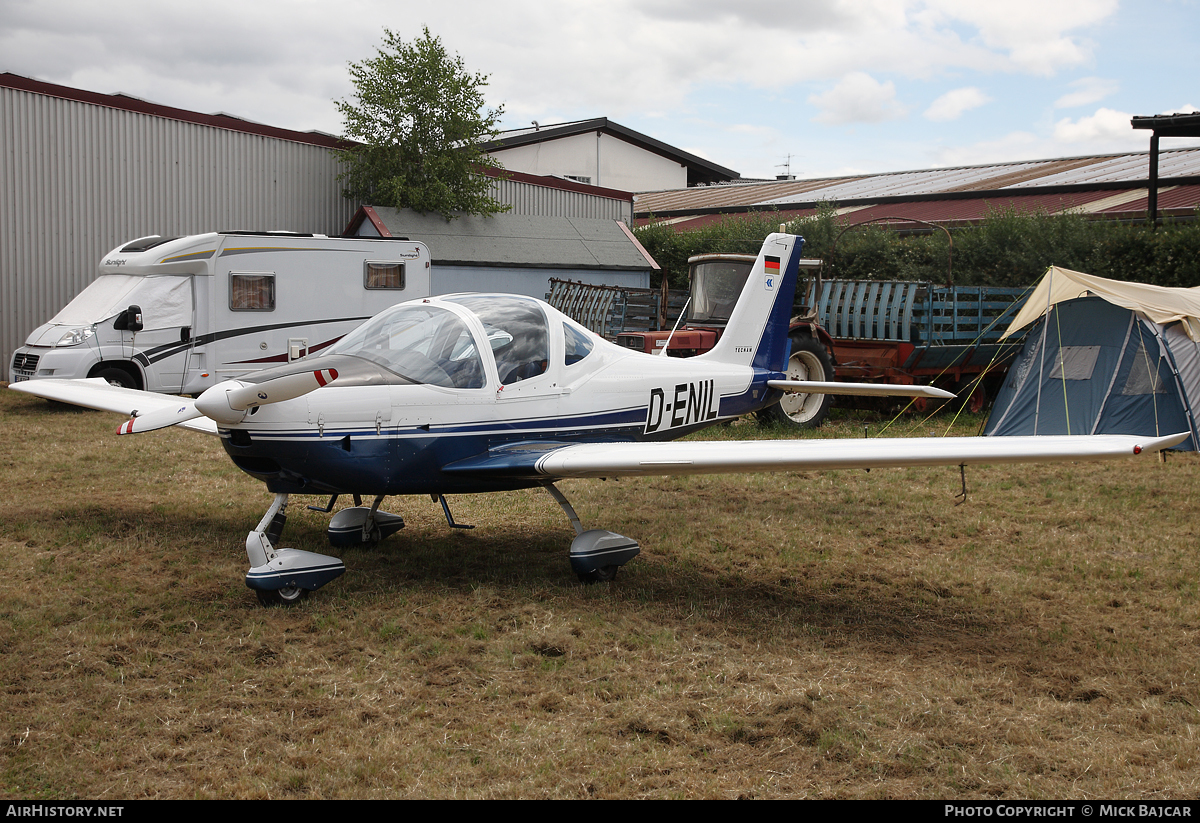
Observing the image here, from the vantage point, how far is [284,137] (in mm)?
18422

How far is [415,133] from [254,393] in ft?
51.3

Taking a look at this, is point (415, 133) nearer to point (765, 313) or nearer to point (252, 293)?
point (252, 293)

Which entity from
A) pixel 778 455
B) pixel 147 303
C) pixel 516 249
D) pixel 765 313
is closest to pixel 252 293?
pixel 147 303

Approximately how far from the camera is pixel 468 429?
19.0 feet

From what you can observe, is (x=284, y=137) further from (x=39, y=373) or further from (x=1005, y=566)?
(x=1005, y=566)

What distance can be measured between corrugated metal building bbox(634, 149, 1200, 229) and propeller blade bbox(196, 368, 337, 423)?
17887 mm

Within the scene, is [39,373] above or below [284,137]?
below

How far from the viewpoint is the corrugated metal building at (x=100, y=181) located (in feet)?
51.0

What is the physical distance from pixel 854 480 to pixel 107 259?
11.3 metres

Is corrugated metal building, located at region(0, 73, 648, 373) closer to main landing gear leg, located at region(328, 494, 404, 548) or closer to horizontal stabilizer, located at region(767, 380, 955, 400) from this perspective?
main landing gear leg, located at region(328, 494, 404, 548)

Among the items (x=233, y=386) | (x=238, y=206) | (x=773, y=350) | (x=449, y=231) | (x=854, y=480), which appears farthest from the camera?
(x=449, y=231)

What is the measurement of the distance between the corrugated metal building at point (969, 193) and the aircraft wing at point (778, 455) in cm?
1649
